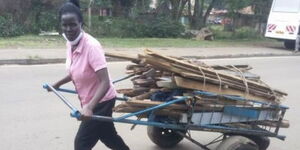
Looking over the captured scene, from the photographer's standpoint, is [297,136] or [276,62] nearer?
[297,136]

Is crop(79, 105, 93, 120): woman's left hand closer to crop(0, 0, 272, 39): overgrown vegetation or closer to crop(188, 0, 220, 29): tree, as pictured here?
crop(0, 0, 272, 39): overgrown vegetation

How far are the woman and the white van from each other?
1815 cm

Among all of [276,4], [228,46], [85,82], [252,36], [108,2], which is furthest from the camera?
[252,36]

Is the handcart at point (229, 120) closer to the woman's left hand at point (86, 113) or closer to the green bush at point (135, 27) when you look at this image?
the woman's left hand at point (86, 113)

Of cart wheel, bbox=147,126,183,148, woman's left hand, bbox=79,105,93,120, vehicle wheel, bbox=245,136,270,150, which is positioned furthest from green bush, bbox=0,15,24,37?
woman's left hand, bbox=79,105,93,120

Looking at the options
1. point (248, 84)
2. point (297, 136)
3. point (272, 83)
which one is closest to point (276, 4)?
point (272, 83)

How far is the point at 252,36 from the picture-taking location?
26.5 meters

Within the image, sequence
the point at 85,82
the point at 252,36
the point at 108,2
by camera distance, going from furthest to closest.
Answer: the point at 252,36
the point at 108,2
the point at 85,82

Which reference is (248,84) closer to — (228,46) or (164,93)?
(164,93)

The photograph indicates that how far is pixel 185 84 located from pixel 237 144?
31.6 inches

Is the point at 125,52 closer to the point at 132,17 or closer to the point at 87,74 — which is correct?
the point at 132,17

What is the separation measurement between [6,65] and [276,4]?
45.3ft

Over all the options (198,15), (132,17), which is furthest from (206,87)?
(198,15)

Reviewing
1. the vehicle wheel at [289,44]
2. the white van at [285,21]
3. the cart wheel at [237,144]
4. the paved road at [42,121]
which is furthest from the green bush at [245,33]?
the cart wheel at [237,144]
